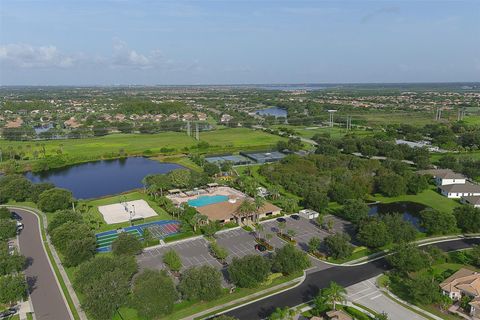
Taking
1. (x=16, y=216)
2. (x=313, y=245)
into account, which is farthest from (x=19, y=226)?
(x=313, y=245)

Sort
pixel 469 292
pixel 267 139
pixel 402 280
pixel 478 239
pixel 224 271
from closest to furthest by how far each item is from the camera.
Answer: pixel 469 292 < pixel 402 280 < pixel 224 271 < pixel 478 239 < pixel 267 139

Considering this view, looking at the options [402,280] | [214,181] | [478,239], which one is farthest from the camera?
[214,181]

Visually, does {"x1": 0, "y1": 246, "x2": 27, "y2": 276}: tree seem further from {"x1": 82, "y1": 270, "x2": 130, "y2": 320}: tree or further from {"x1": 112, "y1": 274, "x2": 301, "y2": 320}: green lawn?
{"x1": 112, "y1": 274, "x2": 301, "y2": 320}: green lawn

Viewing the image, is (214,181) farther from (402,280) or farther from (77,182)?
(402,280)

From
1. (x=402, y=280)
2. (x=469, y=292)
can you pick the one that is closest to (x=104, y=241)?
(x=402, y=280)

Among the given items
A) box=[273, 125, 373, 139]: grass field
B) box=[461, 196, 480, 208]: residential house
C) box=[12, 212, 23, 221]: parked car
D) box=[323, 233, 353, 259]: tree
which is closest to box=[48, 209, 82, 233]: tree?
box=[12, 212, 23, 221]: parked car

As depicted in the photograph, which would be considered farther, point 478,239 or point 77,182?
point 77,182
